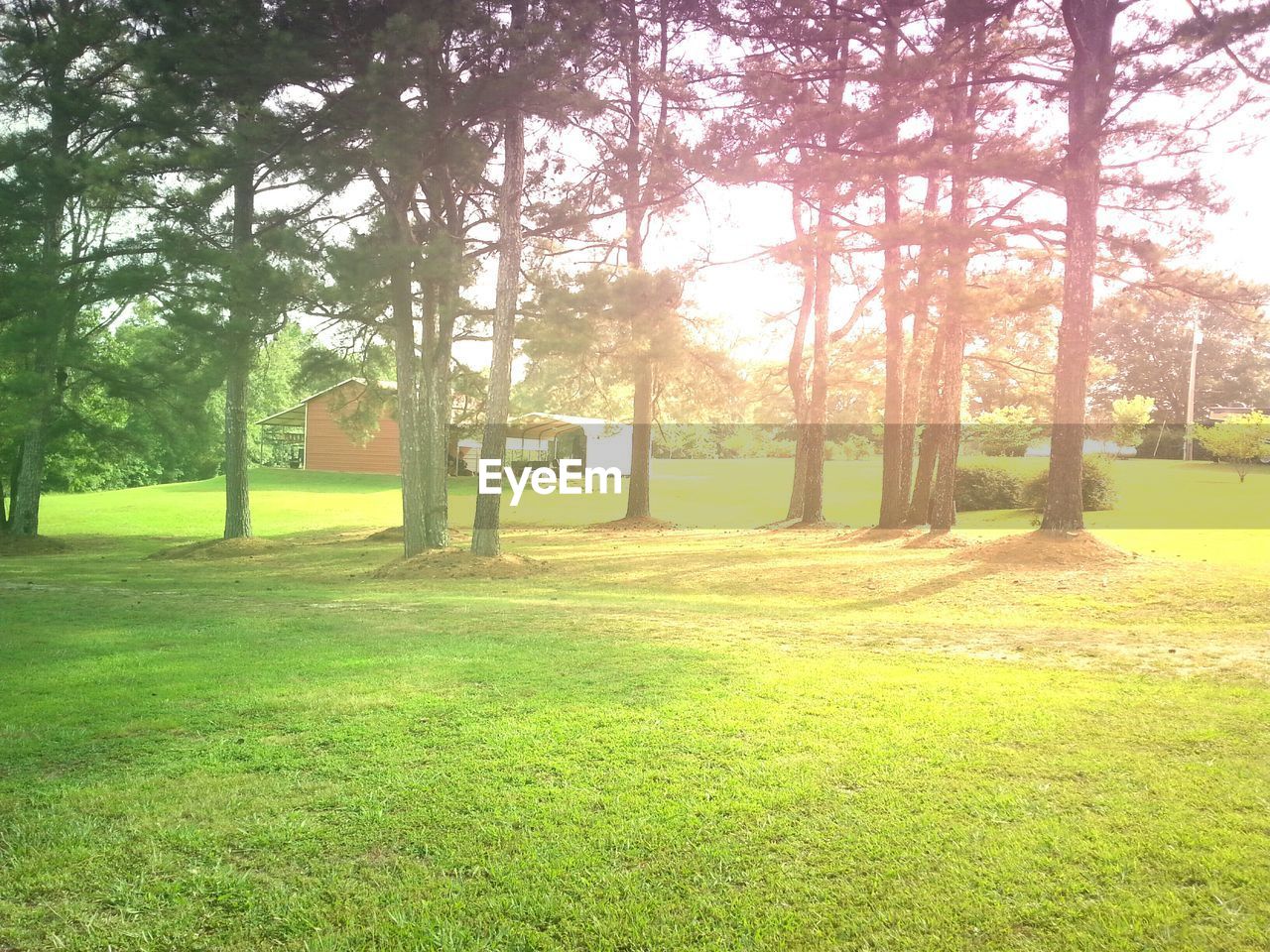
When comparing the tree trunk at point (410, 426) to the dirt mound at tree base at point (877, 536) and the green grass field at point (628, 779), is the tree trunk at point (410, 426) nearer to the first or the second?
the green grass field at point (628, 779)

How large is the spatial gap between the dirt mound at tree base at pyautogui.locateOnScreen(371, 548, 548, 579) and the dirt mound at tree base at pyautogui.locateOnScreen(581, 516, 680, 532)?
8.44 m

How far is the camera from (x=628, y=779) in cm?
407

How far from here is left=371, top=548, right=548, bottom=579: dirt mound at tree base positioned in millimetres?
13398

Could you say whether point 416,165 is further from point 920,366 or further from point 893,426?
point 920,366

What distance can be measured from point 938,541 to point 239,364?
43.7 feet

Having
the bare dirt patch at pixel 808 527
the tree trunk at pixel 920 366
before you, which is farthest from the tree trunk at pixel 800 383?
the tree trunk at pixel 920 366

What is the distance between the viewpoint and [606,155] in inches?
682

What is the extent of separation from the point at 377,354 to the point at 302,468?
2855 centimetres

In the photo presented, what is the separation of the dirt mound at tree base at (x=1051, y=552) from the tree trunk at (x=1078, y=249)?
30 centimetres

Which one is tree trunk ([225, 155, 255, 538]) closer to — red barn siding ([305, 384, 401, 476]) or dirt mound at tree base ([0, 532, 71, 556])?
dirt mound at tree base ([0, 532, 71, 556])

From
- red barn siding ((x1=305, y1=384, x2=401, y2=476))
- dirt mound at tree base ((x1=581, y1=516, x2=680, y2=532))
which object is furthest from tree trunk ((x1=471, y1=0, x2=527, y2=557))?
A: red barn siding ((x1=305, y1=384, x2=401, y2=476))

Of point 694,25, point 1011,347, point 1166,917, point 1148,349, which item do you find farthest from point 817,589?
point 1148,349

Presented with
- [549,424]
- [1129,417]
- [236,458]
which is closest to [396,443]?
[549,424]

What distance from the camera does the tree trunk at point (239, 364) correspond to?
14.2 m
